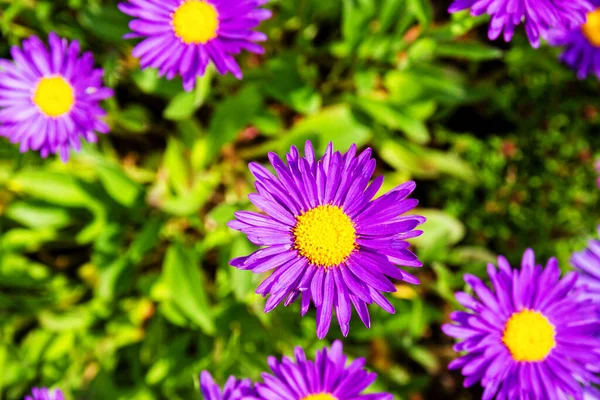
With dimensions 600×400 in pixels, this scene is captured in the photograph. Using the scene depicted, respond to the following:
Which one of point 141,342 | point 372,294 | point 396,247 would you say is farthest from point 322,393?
point 141,342

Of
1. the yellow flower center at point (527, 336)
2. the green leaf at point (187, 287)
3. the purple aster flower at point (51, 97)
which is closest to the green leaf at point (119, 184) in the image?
the purple aster flower at point (51, 97)

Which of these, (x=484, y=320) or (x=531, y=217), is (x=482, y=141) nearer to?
(x=531, y=217)

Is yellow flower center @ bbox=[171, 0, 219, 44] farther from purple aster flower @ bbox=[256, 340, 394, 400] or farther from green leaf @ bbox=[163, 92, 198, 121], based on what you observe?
purple aster flower @ bbox=[256, 340, 394, 400]

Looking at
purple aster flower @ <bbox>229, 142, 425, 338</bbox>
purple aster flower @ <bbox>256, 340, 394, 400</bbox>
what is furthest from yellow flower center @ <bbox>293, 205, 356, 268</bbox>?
purple aster flower @ <bbox>256, 340, 394, 400</bbox>

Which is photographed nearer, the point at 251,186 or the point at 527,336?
the point at 527,336

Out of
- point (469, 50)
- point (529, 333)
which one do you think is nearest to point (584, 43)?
point (469, 50)

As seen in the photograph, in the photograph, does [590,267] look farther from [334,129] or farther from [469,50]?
[334,129]
